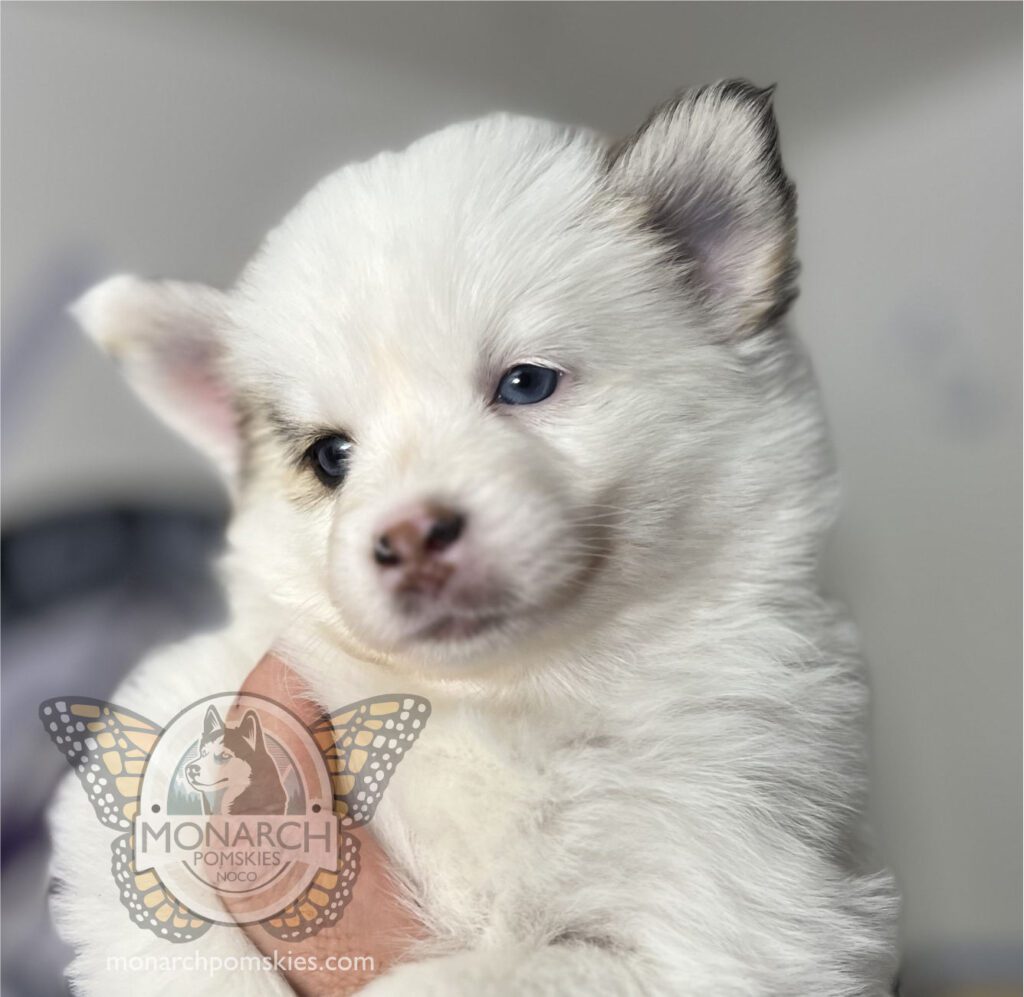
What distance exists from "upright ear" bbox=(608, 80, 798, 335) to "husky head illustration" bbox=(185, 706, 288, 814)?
0.78 m

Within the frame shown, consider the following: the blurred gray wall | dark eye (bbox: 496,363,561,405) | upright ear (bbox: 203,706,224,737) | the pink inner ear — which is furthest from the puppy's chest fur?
the blurred gray wall

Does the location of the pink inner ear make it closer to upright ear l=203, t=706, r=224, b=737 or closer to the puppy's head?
the puppy's head

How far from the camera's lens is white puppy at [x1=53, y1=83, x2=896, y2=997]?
858 millimetres

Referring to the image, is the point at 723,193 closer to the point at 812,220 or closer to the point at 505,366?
the point at 505,366

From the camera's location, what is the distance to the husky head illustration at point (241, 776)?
96 centimetres

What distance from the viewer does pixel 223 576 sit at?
1231 millimetres

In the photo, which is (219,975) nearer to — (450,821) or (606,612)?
(450,821)

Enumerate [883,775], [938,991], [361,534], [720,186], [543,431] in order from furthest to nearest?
[883,775]
[938,991]
[720,186]
[543,431]
[361,534]

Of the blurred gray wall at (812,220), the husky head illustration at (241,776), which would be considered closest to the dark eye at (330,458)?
the husky head illustration at (241,776)

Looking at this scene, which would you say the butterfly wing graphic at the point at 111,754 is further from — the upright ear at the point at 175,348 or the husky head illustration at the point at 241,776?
the upright ear at the point at 175,348

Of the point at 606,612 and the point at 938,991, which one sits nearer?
the point at 606,612

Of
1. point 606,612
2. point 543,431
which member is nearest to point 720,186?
point 543,431

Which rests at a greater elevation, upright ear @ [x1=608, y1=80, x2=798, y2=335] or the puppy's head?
upright ear @ [x1=608, y1=80, x2=798, y2=335]

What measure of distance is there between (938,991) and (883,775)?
0.65 m
